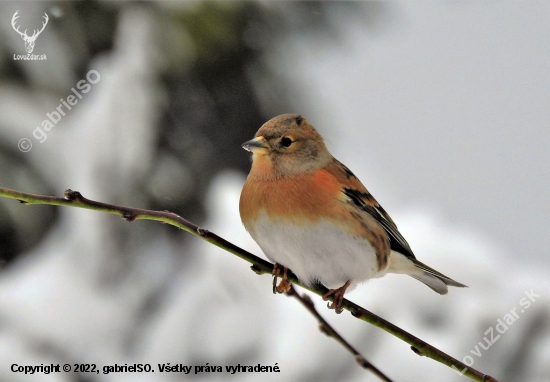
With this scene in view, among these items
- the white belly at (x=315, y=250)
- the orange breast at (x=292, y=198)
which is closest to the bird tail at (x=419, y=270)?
the white belly at (x=315, y=250)

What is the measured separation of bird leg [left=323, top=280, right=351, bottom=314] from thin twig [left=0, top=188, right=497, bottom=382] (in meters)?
0.10

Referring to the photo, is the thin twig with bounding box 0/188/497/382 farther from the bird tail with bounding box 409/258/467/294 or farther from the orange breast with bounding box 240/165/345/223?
the bird tail with bounding box 409/258/467/294

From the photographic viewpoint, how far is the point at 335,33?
135 inches

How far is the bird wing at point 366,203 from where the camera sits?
1973 mm

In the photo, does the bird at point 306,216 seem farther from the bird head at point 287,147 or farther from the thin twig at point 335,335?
the thin twig at point 335,335

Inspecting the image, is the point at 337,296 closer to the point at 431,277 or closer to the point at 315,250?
the point at 315,250

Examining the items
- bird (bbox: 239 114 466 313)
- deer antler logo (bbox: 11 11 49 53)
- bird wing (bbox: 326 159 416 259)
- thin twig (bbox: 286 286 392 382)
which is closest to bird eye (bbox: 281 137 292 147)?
bird (bbox: 239 114 466 313)

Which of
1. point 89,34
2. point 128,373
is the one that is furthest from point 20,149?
point 128,373

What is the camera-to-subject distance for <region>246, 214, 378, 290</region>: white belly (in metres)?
1.77

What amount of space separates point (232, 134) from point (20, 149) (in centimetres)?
111

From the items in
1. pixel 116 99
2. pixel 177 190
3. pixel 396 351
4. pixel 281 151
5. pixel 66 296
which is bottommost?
pixel 396 351

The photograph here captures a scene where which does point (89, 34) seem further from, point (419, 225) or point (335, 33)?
point (419, 225)

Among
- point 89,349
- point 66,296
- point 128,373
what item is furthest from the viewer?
point 66,296

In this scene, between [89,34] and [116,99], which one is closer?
[89,34]
